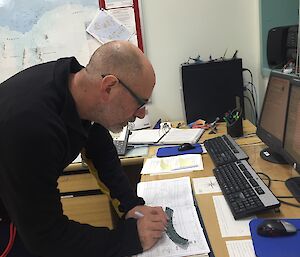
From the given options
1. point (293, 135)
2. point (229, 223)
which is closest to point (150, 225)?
point (229, 223)

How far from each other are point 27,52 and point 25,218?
1814mm

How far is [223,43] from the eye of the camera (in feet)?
7.76

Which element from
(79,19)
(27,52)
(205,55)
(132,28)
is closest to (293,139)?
(205,55)

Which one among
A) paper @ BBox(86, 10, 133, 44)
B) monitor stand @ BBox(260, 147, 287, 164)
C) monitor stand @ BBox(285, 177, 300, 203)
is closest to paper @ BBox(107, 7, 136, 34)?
paper @ BBox(86, 10, 133, 44)

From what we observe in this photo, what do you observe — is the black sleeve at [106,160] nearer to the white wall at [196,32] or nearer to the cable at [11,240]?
the cable at [11,240]

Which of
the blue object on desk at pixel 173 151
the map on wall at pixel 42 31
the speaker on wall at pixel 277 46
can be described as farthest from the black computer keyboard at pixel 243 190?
the map on wall at pixel 42 31

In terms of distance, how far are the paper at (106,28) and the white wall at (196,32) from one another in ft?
0.52

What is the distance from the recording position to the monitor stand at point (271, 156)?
1479 millimetres

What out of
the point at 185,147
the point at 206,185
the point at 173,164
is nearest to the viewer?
the point at 206,185

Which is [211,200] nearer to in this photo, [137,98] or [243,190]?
[243,190]

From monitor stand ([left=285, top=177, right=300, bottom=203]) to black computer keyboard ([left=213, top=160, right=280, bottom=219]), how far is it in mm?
114

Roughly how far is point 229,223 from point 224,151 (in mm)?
640

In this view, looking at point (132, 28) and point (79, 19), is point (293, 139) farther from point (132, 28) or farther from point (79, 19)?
point (79, 19)

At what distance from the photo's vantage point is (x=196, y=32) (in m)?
2.35
